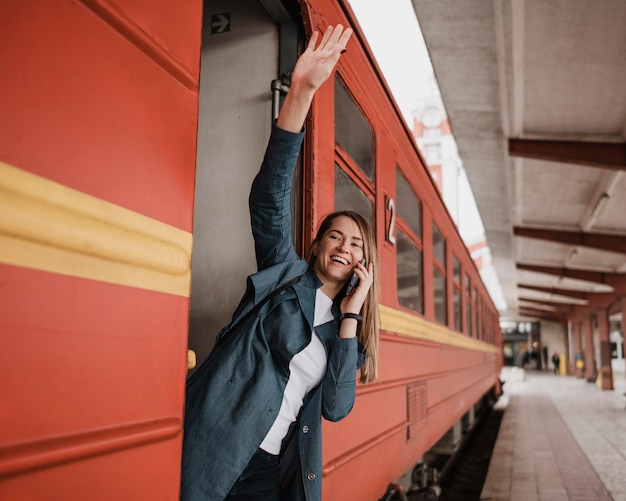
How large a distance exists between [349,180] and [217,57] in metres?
0.70

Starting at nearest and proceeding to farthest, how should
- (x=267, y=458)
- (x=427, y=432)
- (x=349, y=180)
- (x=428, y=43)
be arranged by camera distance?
(x=267, y=458), (x=349, y=180), (x=427, y=432), (x=428, y=43)

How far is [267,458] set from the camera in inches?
58.6

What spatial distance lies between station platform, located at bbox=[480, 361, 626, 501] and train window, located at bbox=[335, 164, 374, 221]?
3143 mm

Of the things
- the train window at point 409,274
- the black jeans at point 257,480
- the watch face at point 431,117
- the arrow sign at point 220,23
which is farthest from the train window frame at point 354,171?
the watch face at point 431,117

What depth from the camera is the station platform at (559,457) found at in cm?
487

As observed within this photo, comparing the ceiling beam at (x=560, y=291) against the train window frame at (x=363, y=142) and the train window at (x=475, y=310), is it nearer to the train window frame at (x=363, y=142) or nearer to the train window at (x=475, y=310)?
the train window at (x=475, y=310)

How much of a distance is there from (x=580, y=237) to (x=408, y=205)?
30.8 feet

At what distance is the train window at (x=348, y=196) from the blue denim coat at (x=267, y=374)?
686 millimetres

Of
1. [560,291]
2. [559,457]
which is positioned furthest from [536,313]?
[559,457]

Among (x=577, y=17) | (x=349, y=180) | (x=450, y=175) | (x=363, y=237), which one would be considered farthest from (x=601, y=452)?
(x=450, y=175)

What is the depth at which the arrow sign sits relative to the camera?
205 centimetres

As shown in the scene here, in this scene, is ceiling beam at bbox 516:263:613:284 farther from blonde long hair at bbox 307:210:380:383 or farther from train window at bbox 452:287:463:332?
blonde long hair at bbox 307:210:380:383

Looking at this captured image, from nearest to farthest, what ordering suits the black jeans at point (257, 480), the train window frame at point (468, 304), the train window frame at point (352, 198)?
the black jeans at point (257, 480)
the train window frame at point (352, 198)
the train window frame at point (468, 304)

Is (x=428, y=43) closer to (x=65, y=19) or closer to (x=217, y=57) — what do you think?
(x=217, y=57)
